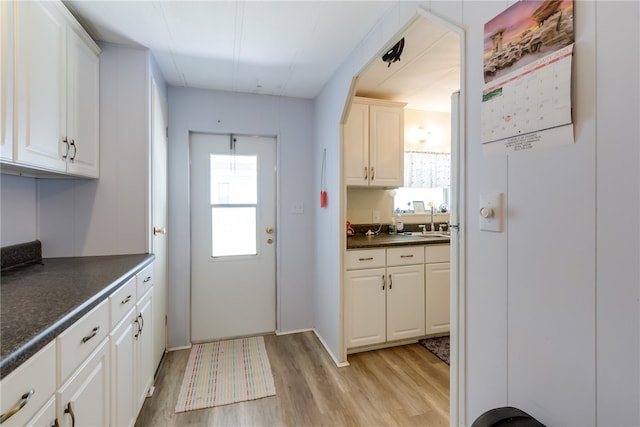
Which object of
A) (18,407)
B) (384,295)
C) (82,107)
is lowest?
(384,295)

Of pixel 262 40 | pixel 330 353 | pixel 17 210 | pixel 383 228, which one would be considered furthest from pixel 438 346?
pixel 17 210

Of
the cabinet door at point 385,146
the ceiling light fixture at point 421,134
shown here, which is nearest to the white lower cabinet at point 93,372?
the cabinet door at point 385,146

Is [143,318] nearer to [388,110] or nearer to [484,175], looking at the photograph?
[484,175]

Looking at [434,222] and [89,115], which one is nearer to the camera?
[89,115]

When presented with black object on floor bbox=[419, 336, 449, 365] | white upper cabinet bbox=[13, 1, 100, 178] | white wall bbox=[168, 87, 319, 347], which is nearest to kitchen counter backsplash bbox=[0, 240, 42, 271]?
white upper cabinet bbox=[13, 1, 100, 178]

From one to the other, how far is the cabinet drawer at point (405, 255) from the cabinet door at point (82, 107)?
7.52 ft

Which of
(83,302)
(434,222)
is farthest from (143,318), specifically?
(434,222)

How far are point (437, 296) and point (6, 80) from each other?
310 cm

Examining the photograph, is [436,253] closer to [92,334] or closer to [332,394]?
[332,394]

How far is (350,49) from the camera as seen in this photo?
6.77 feet

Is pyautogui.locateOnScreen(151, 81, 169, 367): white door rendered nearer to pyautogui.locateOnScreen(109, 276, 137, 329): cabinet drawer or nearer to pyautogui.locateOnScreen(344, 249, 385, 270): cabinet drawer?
pyautogui.locateOnScreen(109, 276, 137, 329): cabinet drawer

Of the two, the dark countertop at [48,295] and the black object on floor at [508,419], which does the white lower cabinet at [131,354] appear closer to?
the dark countertop at [48,295]

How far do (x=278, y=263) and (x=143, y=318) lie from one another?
4.49ft

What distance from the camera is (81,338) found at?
1.00 m
